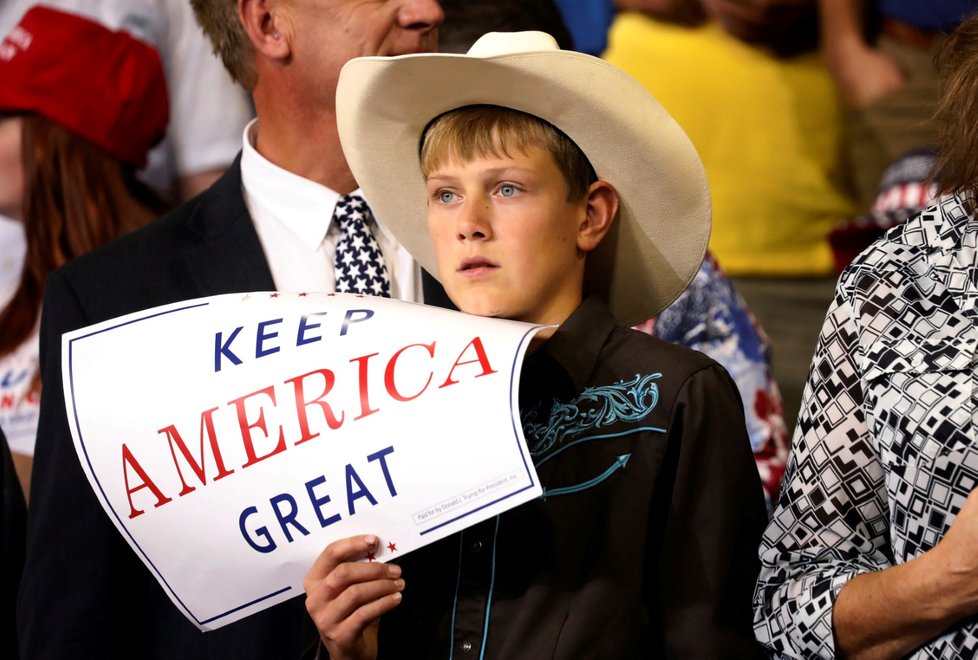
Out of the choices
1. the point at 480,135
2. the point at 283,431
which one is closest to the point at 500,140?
the point at 480,135

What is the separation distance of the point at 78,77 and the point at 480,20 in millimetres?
1042

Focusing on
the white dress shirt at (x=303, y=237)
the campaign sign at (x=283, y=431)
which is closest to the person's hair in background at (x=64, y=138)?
the white dress shirt at (x=303, y=237)

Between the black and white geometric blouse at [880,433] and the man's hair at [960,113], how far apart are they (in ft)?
0.11

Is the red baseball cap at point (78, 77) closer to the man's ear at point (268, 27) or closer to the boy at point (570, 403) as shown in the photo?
the man's ear at point (268, 27)

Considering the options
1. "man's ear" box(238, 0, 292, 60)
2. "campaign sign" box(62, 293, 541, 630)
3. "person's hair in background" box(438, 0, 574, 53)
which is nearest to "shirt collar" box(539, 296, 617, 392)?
"campaign sign" box(62, 293, 541, 630)

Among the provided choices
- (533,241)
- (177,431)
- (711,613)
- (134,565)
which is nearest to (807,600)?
(711,613)

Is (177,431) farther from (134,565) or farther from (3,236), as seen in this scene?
(3,236)

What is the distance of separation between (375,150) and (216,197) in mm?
493

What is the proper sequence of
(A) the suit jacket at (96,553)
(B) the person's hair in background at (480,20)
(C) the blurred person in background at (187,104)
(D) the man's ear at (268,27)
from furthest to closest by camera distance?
(C) the blurred person in background at (187,104), (B) the person's hair in background at (480,20), (D) the man's ear at (268,27), (A) the suit jacket at (96,553)

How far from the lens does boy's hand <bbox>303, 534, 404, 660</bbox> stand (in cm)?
136

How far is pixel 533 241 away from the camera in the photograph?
4.99 ft

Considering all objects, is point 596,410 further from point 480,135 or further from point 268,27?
point 268,27

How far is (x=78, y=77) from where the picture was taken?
9.75ft

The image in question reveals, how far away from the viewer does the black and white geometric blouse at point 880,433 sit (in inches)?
51.4
